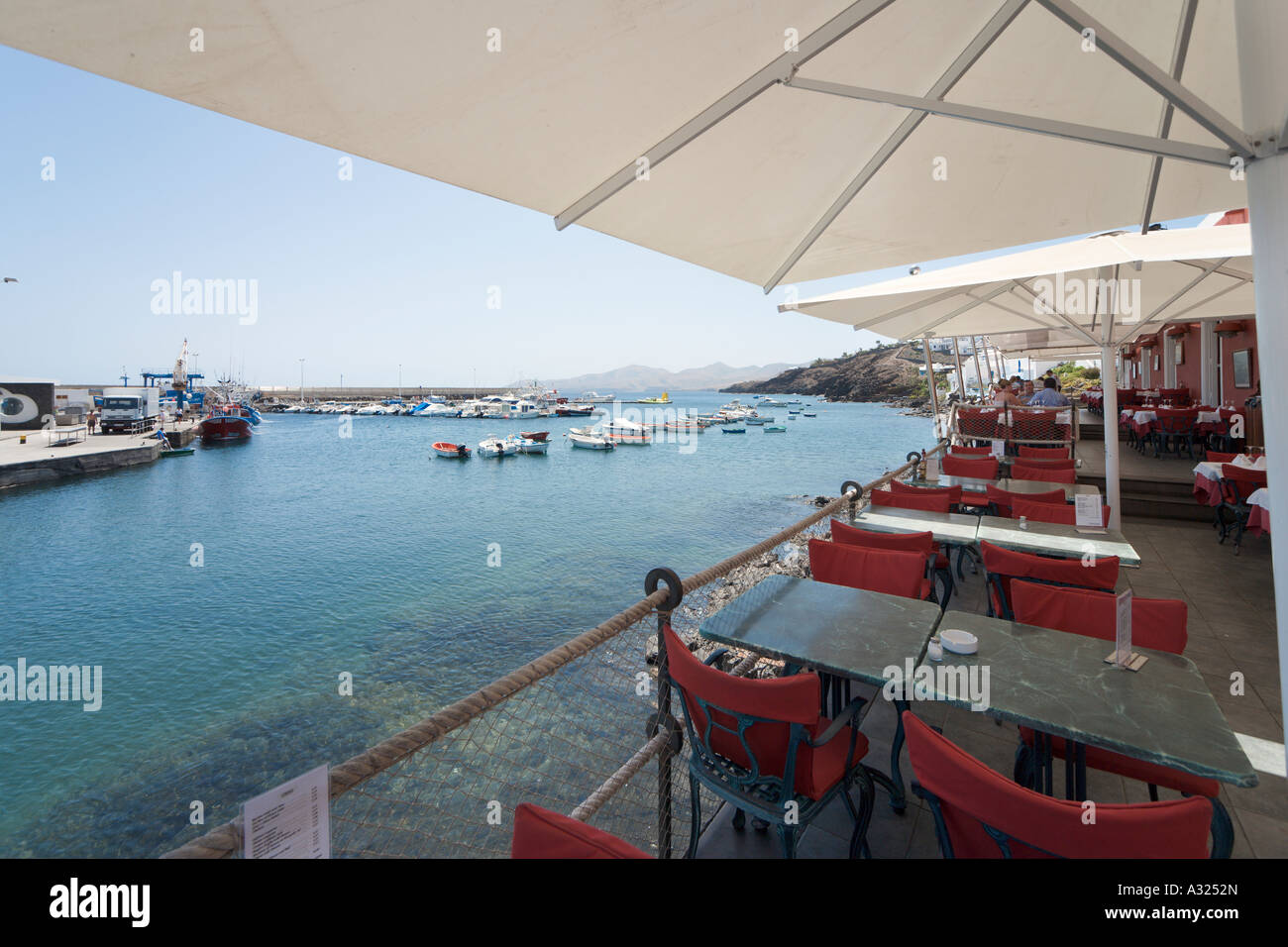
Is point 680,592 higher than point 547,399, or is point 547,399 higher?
point 547,399

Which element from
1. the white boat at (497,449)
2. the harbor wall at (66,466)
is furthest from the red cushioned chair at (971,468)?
the white boat at (497,449)

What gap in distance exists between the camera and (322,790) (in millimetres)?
846

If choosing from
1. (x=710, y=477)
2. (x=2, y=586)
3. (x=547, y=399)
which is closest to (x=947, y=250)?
(x=2, y=586)

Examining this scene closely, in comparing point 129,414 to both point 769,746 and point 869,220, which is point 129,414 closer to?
point 869,220

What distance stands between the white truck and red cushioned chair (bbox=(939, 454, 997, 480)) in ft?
172

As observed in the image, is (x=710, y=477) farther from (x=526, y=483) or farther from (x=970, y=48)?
(x=970, y=48)

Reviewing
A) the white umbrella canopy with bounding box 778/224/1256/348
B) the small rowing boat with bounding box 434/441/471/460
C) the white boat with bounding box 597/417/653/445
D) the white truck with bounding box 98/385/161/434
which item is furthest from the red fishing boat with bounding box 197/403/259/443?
the white umbrella canopy with bounding box 778/224/1256/348

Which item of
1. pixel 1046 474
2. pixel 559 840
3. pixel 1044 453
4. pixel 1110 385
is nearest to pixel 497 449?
pixel 1044 453

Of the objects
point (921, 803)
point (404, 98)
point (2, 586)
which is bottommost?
point (2, 586)

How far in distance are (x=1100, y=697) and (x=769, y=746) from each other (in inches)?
39.3

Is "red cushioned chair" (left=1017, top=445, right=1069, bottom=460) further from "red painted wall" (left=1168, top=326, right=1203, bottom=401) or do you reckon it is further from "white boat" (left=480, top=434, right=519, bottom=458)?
"white boat" (left=480, top=434, right=519, bottom=458)

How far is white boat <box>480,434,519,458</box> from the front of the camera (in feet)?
146

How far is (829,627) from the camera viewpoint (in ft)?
7.09
